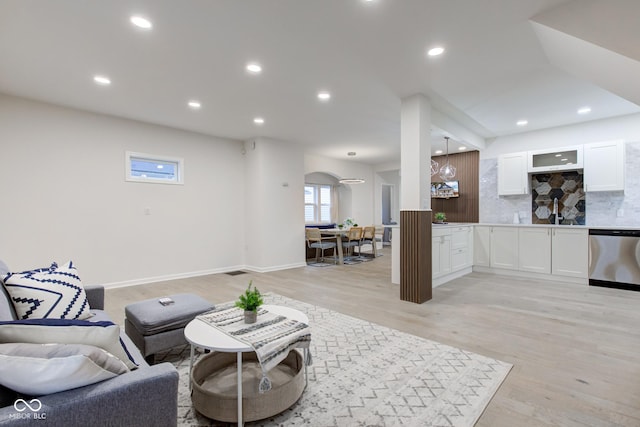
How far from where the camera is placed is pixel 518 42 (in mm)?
2799

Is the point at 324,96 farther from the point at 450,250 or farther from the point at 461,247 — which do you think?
the point at 461,247

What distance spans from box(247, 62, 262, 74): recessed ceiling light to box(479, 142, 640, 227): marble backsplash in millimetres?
5293

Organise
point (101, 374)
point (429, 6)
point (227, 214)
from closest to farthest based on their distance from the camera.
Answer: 1. point (101, 374)
2. point (429, 6)
3. point (227, 214)

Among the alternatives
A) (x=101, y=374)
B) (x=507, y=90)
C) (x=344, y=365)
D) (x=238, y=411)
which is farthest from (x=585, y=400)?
(x=507, y=90)

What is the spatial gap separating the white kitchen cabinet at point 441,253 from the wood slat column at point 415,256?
0.55 metres

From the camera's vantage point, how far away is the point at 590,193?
17.5 ft

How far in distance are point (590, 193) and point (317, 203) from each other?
635cm

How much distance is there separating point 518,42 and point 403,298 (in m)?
3.07

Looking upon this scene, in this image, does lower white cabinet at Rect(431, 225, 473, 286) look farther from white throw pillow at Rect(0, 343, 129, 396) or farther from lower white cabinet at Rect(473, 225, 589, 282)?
white throw pillow at Rect(0, 343, 129, 396)

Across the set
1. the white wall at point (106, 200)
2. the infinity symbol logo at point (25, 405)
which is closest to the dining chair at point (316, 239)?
the white wall at point (106, 200)

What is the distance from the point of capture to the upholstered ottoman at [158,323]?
7.34 feet

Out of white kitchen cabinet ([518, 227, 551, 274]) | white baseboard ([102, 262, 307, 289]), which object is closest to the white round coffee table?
white baseboard ([102, 262, 307, 289])

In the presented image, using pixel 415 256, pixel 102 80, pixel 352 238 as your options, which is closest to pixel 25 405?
pixel 415 256

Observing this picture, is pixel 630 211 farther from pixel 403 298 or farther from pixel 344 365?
pixel 344 365
